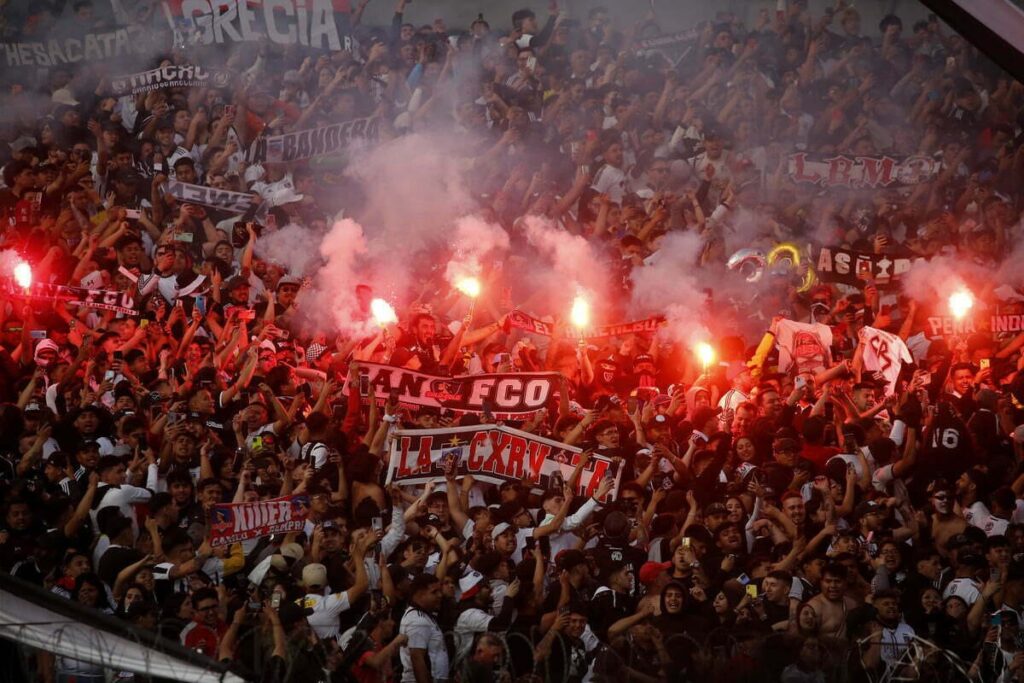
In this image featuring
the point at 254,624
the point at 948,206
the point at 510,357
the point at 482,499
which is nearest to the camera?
the point at 254,624

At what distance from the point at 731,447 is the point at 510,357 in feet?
7.88

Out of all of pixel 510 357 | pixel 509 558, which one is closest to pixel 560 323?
pixel 510 357

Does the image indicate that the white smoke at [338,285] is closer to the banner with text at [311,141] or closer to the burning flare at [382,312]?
the burning flare at [382,312]

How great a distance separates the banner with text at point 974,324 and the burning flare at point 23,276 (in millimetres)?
8144

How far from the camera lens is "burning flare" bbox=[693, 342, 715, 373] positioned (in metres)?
12.4

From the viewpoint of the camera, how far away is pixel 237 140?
1540cm

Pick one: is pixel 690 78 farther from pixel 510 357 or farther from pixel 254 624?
pixel 254 624

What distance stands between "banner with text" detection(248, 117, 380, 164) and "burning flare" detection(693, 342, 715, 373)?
5171 mm

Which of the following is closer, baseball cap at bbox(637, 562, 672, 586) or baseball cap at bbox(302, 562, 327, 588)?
baseball cap at bbox(302, 562, 327, 588)

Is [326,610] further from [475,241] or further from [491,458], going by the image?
[475,241]

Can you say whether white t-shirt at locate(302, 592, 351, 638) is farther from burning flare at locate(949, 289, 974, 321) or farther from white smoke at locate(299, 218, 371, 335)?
burning flare at locate(949, 289, 974, 321)

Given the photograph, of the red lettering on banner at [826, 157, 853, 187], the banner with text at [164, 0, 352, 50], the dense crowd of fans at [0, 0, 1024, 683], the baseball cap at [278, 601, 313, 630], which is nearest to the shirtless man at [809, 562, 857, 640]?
the dense crowd of fans at [0, 0, 1024, 683]

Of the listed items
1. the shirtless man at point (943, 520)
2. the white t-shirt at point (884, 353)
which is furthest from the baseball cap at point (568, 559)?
the white t-shirt at point (884, 353)

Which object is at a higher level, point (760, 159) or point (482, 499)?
point (760, 159)
